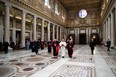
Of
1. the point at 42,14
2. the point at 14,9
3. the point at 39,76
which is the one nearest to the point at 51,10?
the point at 42,14

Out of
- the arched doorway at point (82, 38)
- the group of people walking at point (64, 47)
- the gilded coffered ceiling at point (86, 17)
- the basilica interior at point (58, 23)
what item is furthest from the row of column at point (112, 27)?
the arched doorway at point (82, 38)

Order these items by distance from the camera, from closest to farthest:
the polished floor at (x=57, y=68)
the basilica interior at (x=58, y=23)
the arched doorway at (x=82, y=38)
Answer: the polished floor at (x=57, y=68) < the basilica interior at (x=58, y=23) < the arched doorway at (x=82, y=38)

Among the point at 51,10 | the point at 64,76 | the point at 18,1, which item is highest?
the point at 51,10

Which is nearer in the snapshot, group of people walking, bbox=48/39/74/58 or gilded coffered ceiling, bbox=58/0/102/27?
group of people walking, bbox=48/39/74/58

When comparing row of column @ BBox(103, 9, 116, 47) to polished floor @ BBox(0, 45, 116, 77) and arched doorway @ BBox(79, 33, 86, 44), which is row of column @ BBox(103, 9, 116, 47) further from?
arched doorway @ BBox(79, 33, 86, 44)

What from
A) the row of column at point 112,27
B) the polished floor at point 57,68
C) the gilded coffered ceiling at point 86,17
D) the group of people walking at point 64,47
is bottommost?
the polished floor at point 57,68

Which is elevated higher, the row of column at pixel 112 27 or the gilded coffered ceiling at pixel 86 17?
the gilded coffered ceiling at pixel 86 17

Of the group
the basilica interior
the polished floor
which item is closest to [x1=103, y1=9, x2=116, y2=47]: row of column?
the basilica interior

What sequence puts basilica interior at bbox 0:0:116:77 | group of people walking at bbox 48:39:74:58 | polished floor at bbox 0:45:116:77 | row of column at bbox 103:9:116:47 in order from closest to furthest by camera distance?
polished floor at bbox 0:45:116:77, group of people walking at bbox 48:39:74:58, basilica interior at bbox 0:0:116:77, row of column at bbox 103:9:116:47

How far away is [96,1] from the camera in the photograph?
1216 inches

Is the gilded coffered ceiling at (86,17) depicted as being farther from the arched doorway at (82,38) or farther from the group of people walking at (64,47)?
the group of people walking at (64,47)

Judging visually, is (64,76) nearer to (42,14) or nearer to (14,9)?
(14,9)

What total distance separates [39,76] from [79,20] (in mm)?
34916

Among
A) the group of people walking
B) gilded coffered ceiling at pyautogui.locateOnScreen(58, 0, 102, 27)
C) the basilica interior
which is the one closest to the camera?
the group of people walking
